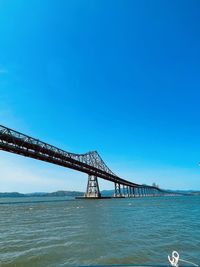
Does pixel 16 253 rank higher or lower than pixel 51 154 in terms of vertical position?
lower

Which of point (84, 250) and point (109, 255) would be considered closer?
point (109, 255)

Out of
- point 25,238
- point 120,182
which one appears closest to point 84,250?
point 25,238

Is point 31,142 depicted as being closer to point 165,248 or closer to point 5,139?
point 5,139

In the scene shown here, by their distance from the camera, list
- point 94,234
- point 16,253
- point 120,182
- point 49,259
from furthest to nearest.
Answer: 1. point 120,182
2. point 94,234
3. point 16,253
4. point 49,259

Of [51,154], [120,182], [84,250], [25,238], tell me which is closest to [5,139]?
[51,154]

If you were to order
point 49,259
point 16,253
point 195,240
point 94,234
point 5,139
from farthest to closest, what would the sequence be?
point 5,139, point 94,234, point 195,240, point 16,253, point 49,259

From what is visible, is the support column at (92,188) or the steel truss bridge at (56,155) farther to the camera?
the support column at (92,188)

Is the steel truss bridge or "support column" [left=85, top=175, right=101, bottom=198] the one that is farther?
"support column" [left=85, top=175, right=101, bottom=198]

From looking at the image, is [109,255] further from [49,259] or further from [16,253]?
[16,253]

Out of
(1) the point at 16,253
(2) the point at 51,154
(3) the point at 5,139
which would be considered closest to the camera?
(1) the point at 16,253
